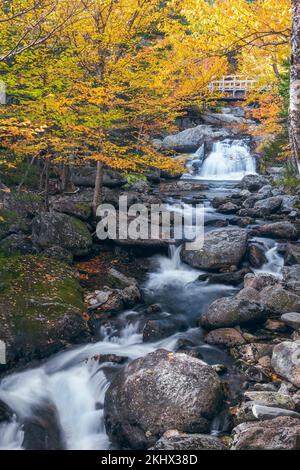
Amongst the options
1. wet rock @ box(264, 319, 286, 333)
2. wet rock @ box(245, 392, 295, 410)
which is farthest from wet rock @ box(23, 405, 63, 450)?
wet rock @ box(264, 319, 286, 333)

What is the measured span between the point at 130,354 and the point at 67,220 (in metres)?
5.35

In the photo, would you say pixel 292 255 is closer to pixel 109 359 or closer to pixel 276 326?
pixel 276 326

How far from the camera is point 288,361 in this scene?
670 centimetres

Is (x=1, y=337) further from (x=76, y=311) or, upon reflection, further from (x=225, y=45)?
(x=225, y=45)

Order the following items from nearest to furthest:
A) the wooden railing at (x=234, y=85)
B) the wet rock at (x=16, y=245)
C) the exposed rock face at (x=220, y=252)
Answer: the wet rock at (x=16, y=245), the exposed rock face at (x=220, y=252), the wooden railing at (x=234, y=85)

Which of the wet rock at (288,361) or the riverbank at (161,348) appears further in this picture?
the wet rock at (288,361)

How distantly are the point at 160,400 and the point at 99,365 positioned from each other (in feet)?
6.59

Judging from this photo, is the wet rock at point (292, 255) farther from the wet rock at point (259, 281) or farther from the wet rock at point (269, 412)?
the wet rock at point (269, 412)

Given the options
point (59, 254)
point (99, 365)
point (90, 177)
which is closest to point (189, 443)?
point (99, 365)

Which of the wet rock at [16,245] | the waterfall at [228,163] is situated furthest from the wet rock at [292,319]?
the waterfall at [228,163]

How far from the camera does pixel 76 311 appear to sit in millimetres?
8156

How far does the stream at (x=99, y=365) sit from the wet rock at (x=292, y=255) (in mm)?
318

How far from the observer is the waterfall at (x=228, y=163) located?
26.0 m
